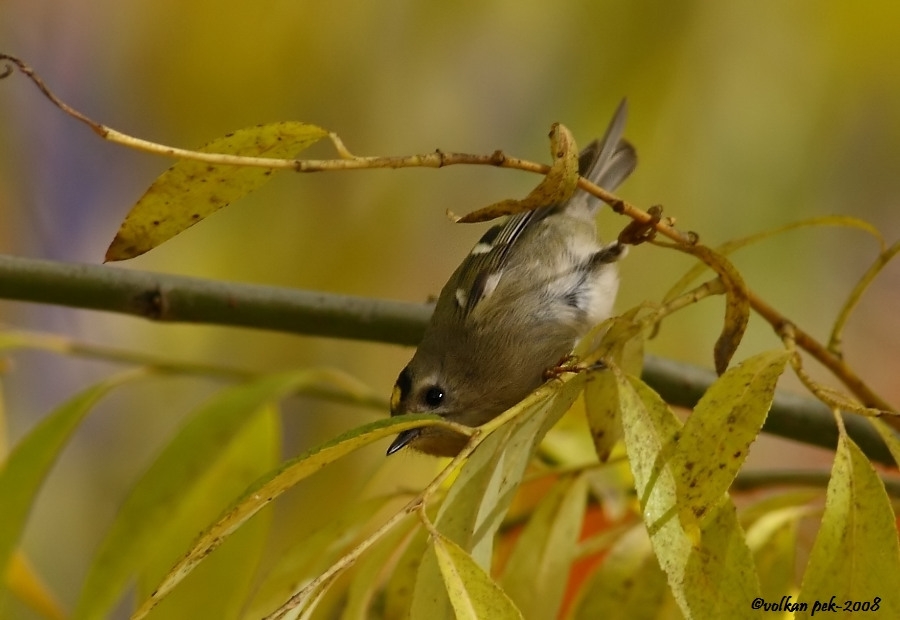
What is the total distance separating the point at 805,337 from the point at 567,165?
240 millimetres

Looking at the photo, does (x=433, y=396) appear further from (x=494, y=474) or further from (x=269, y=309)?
(x=494, y=474)

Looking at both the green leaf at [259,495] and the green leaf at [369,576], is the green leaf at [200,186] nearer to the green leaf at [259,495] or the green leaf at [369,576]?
the green leaf at [259,495]

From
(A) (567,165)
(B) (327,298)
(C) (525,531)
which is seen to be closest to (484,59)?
(B) (327,298)

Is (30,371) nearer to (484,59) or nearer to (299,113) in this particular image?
(299,113)

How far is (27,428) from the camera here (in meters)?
1.68

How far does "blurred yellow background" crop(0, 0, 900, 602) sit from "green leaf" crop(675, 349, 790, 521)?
101cm

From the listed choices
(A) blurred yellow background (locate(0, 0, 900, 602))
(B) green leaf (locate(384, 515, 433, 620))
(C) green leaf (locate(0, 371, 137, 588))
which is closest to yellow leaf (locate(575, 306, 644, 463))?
(B) green leaf (locate(384, 515, 433, 620))

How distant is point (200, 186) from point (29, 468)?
1.21 ft

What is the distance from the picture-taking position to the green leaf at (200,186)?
1.48 ft

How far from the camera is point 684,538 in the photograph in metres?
0.43

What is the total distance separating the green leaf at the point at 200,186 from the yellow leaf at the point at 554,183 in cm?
10

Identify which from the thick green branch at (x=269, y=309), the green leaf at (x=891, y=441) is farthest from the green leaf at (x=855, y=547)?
the thick green branch at (x=269, y=309)

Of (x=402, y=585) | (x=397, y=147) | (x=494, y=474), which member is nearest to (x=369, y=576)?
(x=402, y=585)

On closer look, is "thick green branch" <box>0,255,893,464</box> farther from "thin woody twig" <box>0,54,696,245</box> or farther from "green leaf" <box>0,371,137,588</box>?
"thin woody twig" <box>0,54,696,245</box>
